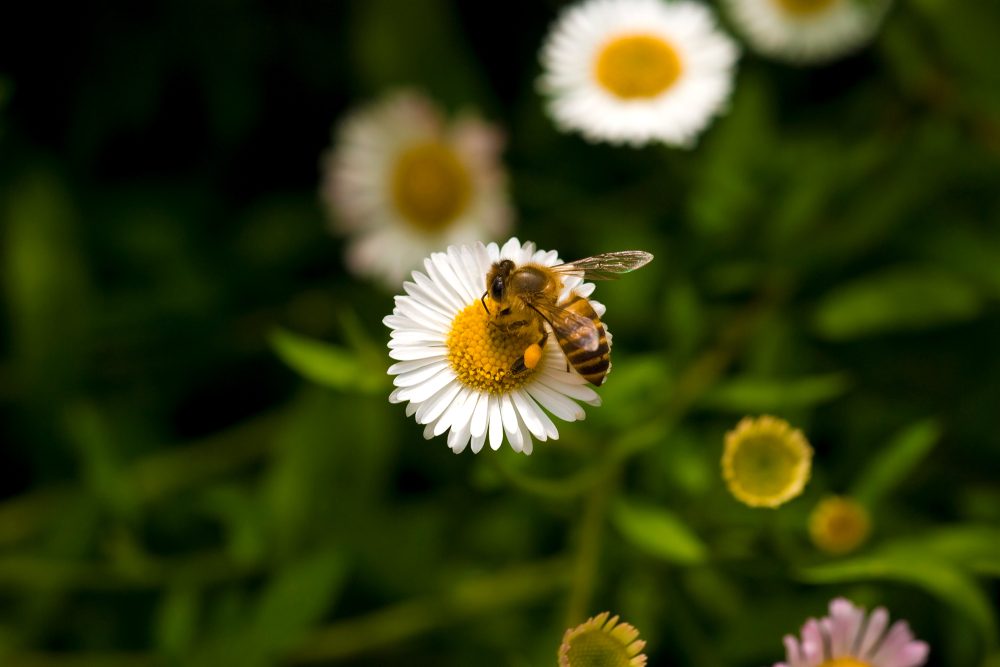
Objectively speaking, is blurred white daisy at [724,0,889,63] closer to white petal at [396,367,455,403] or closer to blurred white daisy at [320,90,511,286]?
blurred white daisy at [320,90,511,286]

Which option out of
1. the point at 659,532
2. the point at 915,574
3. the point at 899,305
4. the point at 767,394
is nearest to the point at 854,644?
the point at 915,574

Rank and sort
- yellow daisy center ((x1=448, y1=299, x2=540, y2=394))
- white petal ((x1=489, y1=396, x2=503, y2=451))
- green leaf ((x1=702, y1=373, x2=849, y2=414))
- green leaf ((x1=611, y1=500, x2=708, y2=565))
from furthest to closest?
green leaf ((x1=702, y1=373, x2=849, y2=414)) < green leaf ((x1=611, y1=500, x2=708, y2=565)) < yellow daisy center ((x1=448, y1=299, x2=540, y2=394)) < white petal ((x1=489, y1=396, x2=503, y2=451))

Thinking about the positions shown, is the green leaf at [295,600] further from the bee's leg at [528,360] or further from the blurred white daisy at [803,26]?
the blurred white daisy at [803,26]

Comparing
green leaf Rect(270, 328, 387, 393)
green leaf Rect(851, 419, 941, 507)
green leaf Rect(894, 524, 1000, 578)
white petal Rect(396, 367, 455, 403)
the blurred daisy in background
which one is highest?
green leaf Rect(270, 328, 387, 393)

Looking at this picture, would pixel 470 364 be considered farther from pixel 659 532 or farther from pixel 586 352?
pixel 659 532

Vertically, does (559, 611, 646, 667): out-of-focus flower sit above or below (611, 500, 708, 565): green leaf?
below

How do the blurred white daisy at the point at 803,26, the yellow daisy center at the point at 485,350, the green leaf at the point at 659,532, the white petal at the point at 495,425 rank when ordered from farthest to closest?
the blurred white daisy at the point at 803,26
the green leaf at the point at 659,532
the yellow daisy center at the point at 485,350
the white petal at the point at 495,425

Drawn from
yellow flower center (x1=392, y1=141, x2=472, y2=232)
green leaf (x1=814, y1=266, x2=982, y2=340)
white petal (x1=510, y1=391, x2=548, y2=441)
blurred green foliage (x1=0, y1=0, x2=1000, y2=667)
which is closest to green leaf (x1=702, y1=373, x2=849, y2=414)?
blurred green foliage (x1=0, y1=0, x2=1000, y2=667)

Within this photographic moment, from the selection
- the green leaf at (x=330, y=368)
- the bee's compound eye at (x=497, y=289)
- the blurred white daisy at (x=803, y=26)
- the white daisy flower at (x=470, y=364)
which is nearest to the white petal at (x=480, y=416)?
the white daisy flower at (x=470, y=364)
